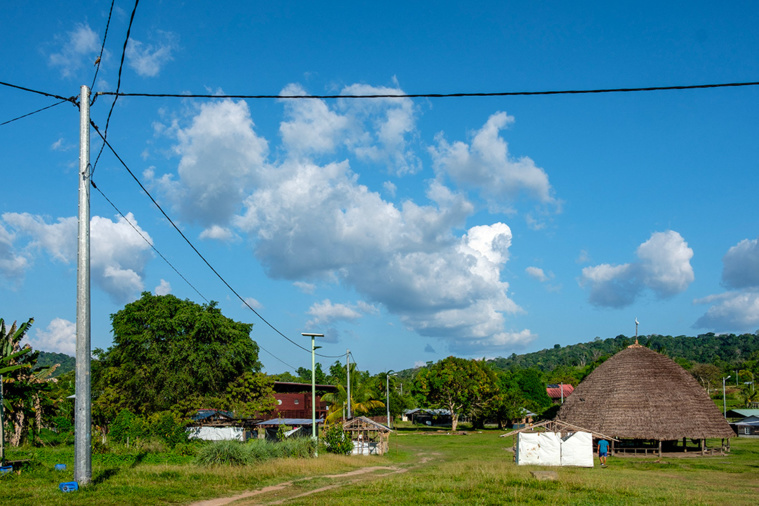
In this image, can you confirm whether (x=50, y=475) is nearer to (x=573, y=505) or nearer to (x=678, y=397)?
(x=573, y=505)

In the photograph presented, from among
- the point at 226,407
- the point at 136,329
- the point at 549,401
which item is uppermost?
the point at 136,329

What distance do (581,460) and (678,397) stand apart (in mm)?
12763

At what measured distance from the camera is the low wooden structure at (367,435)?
40719 mm

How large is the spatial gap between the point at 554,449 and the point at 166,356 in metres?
29.2

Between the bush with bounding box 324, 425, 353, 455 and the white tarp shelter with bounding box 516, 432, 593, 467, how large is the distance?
1044 centimetres

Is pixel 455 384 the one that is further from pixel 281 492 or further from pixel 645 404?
pixel 281 492

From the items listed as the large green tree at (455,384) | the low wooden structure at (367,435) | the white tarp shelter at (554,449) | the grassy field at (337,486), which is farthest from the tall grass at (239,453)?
the large green tree at (455,384)

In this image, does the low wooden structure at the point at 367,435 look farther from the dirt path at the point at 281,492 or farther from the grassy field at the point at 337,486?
the dirt path at the point at 281,492

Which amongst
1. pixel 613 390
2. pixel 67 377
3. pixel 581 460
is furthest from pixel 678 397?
pixel 67 377

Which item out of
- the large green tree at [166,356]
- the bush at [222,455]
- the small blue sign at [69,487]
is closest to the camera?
the small blue sign at [69,487]

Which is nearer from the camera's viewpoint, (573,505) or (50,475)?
(573,505)

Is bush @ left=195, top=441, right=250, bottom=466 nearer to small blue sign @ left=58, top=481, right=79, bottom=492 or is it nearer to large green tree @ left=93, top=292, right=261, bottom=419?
small blue sign @ left=58, top=481, right=79, bottom=492

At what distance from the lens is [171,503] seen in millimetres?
16422

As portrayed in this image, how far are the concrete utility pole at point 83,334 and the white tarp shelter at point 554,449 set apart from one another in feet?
84.4
